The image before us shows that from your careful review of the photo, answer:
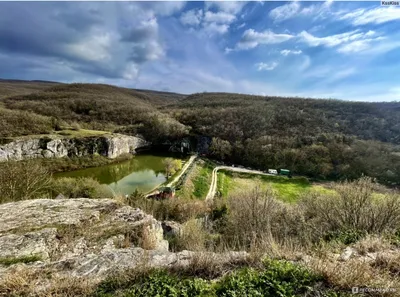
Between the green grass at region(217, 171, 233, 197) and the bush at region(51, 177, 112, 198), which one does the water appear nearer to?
the bush at region(51, 177, 112, 198)

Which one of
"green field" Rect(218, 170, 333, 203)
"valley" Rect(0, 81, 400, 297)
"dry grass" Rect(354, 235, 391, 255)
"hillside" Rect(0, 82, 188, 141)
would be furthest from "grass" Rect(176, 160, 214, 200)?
"hillside" Rect(0, 82, 188, 141)

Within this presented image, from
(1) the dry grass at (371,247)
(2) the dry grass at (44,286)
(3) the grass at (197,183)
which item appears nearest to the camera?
(2) the dry grass at (44,286)

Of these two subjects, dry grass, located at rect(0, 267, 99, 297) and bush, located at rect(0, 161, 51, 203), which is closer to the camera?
dry grass, located at rect(0, 267, 99, 297)

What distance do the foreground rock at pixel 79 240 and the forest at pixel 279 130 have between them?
5074 cm

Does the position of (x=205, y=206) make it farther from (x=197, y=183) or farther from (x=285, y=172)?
(x=285, y=172)

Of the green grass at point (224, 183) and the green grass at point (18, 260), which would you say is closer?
the green grass at point (18, 260)

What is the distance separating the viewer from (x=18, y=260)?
575 centimetres

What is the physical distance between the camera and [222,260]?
521 centimetres

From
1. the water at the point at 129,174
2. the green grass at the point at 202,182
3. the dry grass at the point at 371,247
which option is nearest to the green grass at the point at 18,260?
the dry grass at the point at 371,247

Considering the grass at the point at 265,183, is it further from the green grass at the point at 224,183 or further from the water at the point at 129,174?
the water at the point at 129,174

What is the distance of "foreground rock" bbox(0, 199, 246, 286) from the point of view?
17.4 feet

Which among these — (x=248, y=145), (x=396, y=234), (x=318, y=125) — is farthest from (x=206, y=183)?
(x=318, y=125)

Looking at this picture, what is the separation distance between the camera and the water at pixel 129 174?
133 feet

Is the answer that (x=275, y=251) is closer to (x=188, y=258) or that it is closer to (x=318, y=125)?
(x=188, y=258)
